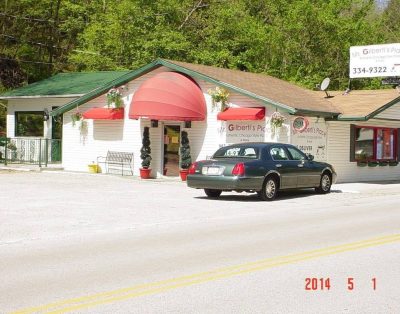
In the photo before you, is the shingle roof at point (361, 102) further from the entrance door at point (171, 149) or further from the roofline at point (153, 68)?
the entrance door at point (171, 149)

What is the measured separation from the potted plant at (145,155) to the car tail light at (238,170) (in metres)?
9.03

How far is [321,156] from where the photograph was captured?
2566 centimetres

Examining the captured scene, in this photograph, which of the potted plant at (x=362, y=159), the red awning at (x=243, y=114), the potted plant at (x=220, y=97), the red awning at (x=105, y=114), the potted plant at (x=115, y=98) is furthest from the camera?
the potted plant at (x=115, y=98)

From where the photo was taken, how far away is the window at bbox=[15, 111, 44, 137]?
36.3 metres

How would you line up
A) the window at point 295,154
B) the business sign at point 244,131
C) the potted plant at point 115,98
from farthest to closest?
1. the potted plant at point 115,98
2. the business sign at point 244,131
3. the window at point 295,154

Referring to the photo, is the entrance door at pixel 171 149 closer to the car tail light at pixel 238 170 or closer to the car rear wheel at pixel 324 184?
the car rear wheel at pixel 324 184

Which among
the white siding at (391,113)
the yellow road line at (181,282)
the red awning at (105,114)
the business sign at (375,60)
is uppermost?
the business sign at (375,60)

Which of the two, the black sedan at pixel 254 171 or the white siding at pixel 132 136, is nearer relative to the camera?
the black sedan at pixel 254 171

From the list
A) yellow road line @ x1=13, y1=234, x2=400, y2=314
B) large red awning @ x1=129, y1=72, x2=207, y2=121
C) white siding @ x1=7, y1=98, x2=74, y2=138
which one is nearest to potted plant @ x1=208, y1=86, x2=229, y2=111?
large red awning @ x1=129, y1=72, x2=207, y2=121

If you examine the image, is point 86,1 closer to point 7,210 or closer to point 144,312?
point 7,210

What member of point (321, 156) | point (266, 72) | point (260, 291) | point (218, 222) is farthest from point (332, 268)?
point (266, 72)

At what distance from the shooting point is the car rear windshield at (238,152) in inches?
720

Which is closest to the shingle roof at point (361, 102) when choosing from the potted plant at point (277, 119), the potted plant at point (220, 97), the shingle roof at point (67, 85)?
the potted plant at point (277, 119)

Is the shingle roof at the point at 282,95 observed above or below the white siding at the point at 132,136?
above
